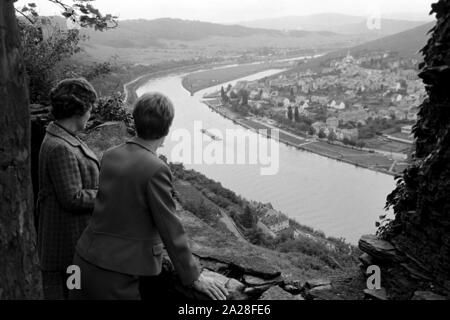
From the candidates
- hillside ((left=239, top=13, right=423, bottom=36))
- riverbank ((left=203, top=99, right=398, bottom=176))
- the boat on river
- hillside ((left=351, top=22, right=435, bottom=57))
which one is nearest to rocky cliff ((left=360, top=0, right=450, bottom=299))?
riverbank ((left=203, top=99, right=398, bottom=176))

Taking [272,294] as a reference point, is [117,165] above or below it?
above

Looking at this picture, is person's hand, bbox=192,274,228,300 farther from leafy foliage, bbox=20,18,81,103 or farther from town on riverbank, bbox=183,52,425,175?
town on riverbank, bbox=183,52,425,175

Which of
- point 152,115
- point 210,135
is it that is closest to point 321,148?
point 210,135

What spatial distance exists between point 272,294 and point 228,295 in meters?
0.22

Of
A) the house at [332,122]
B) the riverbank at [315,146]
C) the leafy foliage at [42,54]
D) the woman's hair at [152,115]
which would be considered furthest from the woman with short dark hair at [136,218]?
the house at [332,122]

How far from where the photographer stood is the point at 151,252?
1424 mm

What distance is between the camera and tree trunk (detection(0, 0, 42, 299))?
1294 mm

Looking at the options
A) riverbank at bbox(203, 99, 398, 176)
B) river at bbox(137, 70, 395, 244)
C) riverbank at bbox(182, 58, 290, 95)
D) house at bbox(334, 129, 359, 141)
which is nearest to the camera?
river at bbox(137, 70, 395, 244)

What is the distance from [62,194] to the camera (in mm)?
1622

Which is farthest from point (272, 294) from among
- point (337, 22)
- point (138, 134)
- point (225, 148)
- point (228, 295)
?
point (337, 22)

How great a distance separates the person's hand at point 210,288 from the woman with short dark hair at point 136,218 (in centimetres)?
9

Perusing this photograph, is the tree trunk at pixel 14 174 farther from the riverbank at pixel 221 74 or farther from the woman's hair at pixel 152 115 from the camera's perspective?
the riverbank at pixel 221 74

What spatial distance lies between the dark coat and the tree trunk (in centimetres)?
18

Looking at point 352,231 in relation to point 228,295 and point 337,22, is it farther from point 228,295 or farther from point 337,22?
point 337,22
